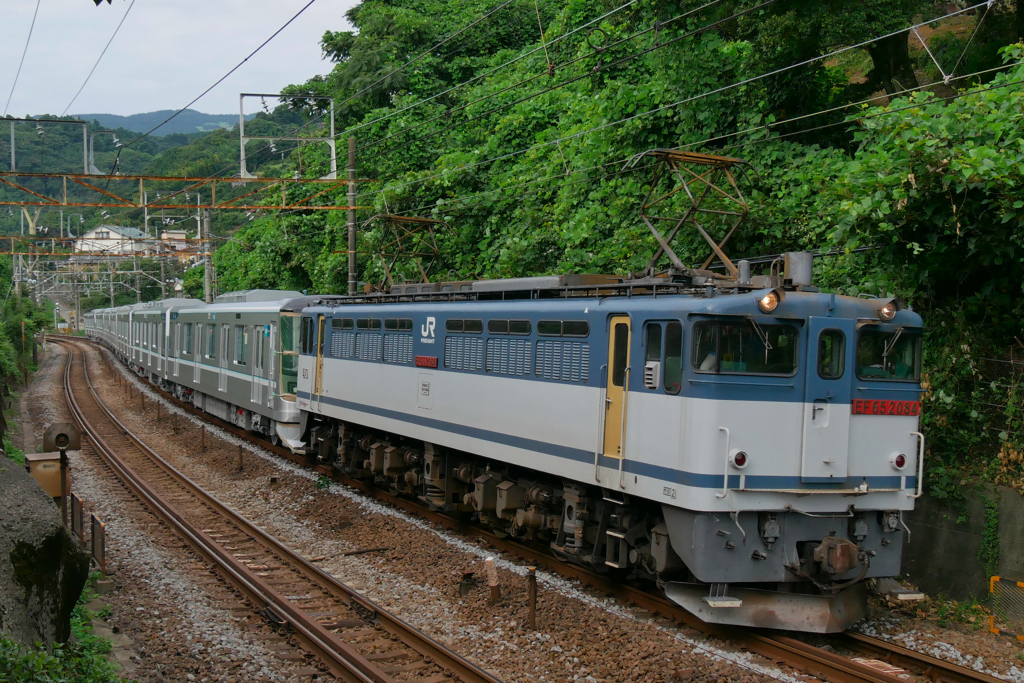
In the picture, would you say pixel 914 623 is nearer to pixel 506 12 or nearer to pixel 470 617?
pixel 470 617

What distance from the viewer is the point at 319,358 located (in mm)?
16844

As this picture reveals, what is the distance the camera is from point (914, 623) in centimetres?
884

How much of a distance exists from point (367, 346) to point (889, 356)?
8.64 m

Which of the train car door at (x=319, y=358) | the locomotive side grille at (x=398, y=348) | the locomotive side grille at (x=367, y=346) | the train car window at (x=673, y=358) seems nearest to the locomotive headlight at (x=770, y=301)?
the train car window at (x=673, y=358)

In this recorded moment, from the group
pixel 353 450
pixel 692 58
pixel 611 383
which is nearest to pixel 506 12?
pixel 692 58

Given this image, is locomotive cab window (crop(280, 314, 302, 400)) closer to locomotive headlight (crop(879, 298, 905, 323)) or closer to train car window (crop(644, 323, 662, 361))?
train car window (crop(644, 323, 662, 361))

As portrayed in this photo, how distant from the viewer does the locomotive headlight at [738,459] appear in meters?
7.83

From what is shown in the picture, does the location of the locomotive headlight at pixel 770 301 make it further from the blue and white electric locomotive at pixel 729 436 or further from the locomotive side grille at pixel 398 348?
the locomotive side grille at pixel 398 348

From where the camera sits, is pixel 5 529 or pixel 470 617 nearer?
pixel 5 529

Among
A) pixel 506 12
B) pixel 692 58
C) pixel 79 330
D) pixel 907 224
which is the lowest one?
pixel 79 330

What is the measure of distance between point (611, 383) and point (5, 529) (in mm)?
5392

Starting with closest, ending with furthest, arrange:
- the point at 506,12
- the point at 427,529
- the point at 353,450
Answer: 1. the point at 427,529
2. the point at 353,450
3. the point at 506,12

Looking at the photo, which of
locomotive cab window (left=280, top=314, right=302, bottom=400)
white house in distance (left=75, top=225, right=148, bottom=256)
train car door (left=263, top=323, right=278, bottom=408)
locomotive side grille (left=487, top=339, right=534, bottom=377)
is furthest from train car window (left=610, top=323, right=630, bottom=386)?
white house in distance (left=75, top=225, right=148, bottom=256)

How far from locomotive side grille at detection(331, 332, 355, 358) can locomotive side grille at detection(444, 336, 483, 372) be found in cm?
361
